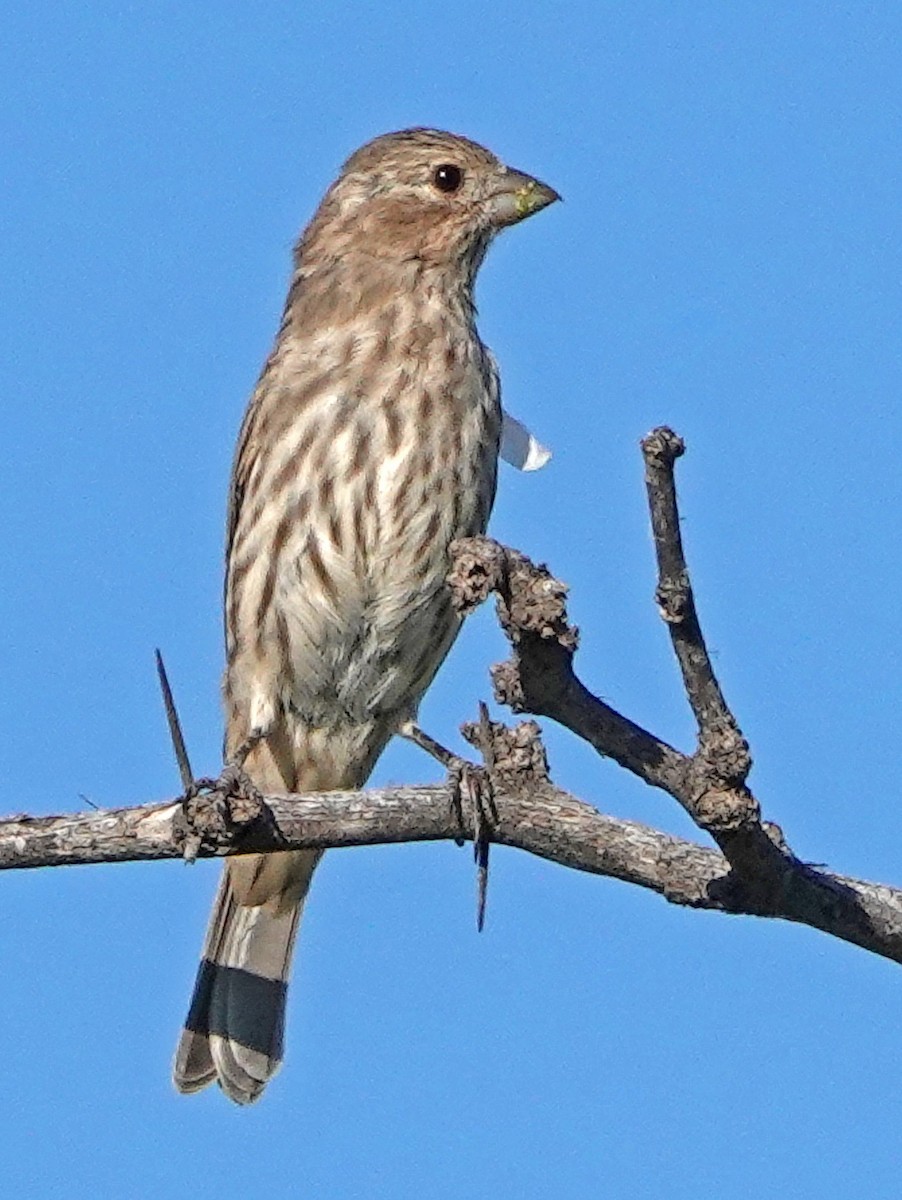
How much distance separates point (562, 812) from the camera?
5043 mm

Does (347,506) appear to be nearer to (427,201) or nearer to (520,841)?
(427,201)

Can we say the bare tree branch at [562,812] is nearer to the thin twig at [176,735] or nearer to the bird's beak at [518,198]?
the thin twig at [176,735]

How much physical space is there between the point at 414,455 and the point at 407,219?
1355 mm

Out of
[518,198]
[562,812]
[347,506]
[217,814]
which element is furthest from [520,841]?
[518,198]

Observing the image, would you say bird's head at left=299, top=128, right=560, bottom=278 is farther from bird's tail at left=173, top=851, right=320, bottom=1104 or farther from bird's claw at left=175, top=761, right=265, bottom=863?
bird's claw at left=175, top=761, right=265, bottom=863

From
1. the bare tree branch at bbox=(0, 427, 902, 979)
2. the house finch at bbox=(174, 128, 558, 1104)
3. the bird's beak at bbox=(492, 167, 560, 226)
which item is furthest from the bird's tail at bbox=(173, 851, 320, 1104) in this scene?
the bare tree branch at bbox=(0, 427, 902, 979)

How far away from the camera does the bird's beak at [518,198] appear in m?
8.20

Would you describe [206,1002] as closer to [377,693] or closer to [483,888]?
[377,693]

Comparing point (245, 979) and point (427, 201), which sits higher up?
point (427, 201)

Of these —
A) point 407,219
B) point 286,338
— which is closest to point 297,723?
point 286,338

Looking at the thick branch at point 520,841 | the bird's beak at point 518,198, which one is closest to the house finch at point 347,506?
the bird's beak at point 518,198

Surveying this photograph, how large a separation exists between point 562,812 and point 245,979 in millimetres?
3471

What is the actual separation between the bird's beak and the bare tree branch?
3.57 metres

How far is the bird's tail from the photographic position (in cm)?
789
